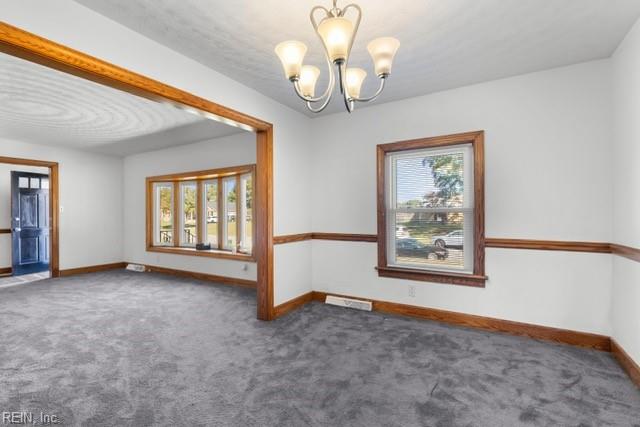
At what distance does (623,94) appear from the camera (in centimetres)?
236

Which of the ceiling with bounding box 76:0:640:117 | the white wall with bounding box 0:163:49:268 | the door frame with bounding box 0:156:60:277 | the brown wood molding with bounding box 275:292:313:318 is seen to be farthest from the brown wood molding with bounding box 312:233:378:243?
the white wall with bounding box 0:163:49:268

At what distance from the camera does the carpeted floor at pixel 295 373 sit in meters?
1.81

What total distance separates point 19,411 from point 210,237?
13.0ft

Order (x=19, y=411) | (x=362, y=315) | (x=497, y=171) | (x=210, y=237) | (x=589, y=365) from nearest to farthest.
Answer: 1. (x=19, y=411)
2. (x=589, y=365)
3. (x=497, y=171)
4. (x=362, y=315)
5. (x=210, y=237)

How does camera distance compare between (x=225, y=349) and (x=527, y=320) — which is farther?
(x=527, y=320)

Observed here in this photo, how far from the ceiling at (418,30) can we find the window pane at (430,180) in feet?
2.91

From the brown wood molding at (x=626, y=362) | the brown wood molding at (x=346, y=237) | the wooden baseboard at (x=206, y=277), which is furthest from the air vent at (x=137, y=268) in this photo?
the brown wood molding at (x=626, y=362)

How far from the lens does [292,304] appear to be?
12.3ft

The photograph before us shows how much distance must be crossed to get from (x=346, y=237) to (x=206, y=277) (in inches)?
114

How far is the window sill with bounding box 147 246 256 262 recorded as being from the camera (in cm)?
496

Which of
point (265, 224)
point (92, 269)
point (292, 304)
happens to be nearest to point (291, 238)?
point (265, 224)

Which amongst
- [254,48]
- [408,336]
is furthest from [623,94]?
[254,48]

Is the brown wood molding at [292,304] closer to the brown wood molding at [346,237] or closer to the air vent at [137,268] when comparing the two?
the brown wood molding at [346,237]

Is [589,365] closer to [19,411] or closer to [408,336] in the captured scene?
[408,336]
